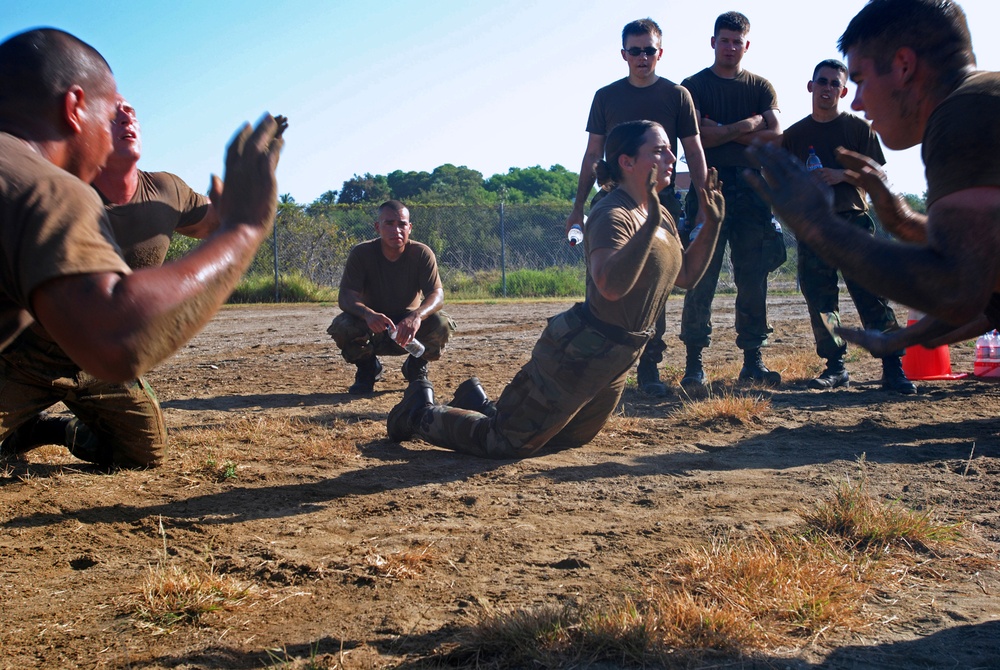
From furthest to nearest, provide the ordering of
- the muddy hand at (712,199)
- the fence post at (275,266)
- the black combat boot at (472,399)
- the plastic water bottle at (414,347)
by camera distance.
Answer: the fence post at (275,266) → the plastic water bottle at (414,347) → the black combat boot at (472,399) → the muddy hand at (712,199)

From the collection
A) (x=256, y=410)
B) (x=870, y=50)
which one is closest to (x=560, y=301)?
(x=256, y=410)

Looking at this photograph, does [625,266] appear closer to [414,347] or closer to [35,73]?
[35,73]

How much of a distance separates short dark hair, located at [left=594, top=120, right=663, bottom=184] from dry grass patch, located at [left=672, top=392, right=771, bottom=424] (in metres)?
1.82

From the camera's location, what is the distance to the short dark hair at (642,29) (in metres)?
6.31

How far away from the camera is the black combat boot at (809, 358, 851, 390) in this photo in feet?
22.7

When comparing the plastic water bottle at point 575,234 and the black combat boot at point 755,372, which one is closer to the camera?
the plastic water bottle at point 575,234

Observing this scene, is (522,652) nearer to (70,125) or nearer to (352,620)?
(352,620)

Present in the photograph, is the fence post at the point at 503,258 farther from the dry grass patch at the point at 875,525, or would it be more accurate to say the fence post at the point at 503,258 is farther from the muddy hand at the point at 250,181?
the muddy hand at the point at 250,181

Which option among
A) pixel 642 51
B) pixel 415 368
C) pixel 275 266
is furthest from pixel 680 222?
pixel 275 266

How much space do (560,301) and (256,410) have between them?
40.2 feet

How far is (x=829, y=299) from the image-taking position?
689cm

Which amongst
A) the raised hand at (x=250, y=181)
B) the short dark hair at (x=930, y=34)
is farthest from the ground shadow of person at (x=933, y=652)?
the raised hand at (x=250, y=181)

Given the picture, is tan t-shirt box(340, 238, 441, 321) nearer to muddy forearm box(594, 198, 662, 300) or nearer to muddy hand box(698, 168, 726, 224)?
muddy hand box(698, 168, 726, 224)

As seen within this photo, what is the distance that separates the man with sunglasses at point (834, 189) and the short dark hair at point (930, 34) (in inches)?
154
